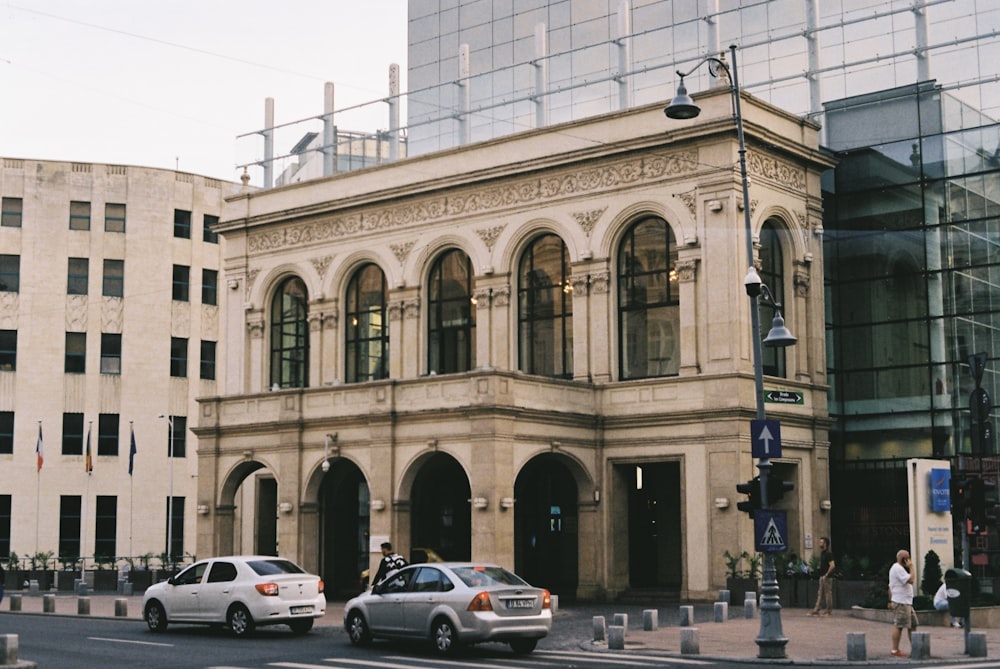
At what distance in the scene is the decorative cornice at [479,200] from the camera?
130 feet

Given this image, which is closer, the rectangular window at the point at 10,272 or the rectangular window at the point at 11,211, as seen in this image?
the rectangular window at the point at 10,272

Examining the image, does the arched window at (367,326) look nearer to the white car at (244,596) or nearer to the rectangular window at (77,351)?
the white car at (244,596)

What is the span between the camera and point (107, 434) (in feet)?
218

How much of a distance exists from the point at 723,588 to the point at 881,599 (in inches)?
245

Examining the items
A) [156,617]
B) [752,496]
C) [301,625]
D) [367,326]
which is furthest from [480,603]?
[367,326]

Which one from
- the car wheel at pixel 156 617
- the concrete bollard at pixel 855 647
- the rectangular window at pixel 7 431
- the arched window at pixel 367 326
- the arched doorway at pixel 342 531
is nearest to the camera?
the concrete bollard at pixel 855 647

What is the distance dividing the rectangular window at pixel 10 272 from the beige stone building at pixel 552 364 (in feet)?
83.7

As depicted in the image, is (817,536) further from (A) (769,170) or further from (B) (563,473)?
(A) (769,170)

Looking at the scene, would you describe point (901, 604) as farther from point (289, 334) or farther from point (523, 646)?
point (289, 334)

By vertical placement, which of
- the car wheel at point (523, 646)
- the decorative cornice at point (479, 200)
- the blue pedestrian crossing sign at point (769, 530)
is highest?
the decorative cornice at point (479, 200)

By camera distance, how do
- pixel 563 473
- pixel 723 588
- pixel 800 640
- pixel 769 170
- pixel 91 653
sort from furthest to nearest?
pixel 563 473, pixel 769 170, pixel 723 588, pixel 800 640, pixel 91 653

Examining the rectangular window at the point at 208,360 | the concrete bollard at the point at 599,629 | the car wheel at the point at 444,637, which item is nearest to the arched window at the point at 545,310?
the concrete bollard at the point at 599,629

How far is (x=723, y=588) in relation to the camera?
1433 inches

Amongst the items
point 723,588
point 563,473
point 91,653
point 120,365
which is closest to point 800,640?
point 723,588
